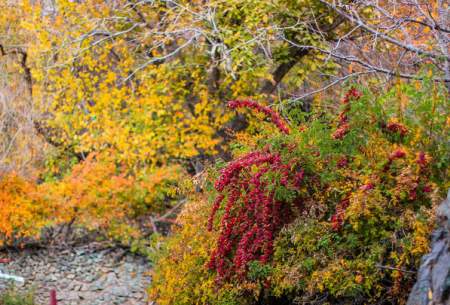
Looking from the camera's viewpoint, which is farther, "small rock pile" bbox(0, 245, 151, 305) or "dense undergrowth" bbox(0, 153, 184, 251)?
"dense undergrowth" bbox(0, 153, 184, 251)

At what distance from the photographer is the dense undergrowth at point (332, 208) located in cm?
455

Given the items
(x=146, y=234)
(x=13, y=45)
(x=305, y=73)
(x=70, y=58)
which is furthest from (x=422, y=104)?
A: (x=13, y=45)

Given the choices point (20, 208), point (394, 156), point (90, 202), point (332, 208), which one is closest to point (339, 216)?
point (332, 208)

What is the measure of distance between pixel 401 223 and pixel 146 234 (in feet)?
20.7

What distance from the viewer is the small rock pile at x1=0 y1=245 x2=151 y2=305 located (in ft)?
27.5

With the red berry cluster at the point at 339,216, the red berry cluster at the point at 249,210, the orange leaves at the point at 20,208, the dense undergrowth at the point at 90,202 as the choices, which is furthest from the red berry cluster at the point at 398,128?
the orange leaves at the point at 20,208

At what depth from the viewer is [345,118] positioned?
5219 millimetres

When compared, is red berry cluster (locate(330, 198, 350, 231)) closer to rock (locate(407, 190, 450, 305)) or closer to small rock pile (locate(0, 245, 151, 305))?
rock (locate(407, 190, 450, 305))

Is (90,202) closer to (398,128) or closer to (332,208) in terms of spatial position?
(332,208)

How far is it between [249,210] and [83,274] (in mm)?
4479

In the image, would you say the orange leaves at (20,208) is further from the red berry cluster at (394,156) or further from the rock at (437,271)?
the rock at (437,271)

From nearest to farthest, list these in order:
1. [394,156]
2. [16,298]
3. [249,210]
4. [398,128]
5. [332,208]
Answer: [394,156]
[398,128]
[332,208]
[249,210]
[16,298]

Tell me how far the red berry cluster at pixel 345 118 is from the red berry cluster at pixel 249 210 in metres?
0.38

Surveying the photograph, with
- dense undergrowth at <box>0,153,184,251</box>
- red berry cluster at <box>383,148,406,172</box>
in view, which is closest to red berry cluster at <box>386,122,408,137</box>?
red berry cluster at <box>383,148,406,172</box>
